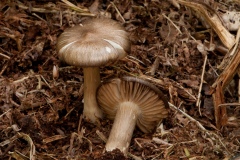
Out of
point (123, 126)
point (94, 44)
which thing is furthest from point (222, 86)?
point (94, 44)

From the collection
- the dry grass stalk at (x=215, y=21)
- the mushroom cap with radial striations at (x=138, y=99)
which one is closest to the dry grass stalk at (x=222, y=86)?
the dry grass stalk at (x=215, y=21)

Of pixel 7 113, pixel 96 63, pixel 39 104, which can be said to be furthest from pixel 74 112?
pixel 96 63

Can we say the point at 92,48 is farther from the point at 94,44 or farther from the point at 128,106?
the point at 128,106

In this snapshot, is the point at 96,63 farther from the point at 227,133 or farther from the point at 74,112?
the point at 227,133

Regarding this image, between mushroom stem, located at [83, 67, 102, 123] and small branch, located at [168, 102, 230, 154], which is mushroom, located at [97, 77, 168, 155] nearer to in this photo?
mushroom stem, located at [83, 67, 102, 123]

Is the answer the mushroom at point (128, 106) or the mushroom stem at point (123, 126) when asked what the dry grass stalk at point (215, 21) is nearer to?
A: the mushroom at point (128, 106)


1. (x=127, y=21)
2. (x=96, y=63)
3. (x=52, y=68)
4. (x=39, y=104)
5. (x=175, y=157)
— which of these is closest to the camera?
(x=96, y=63)
